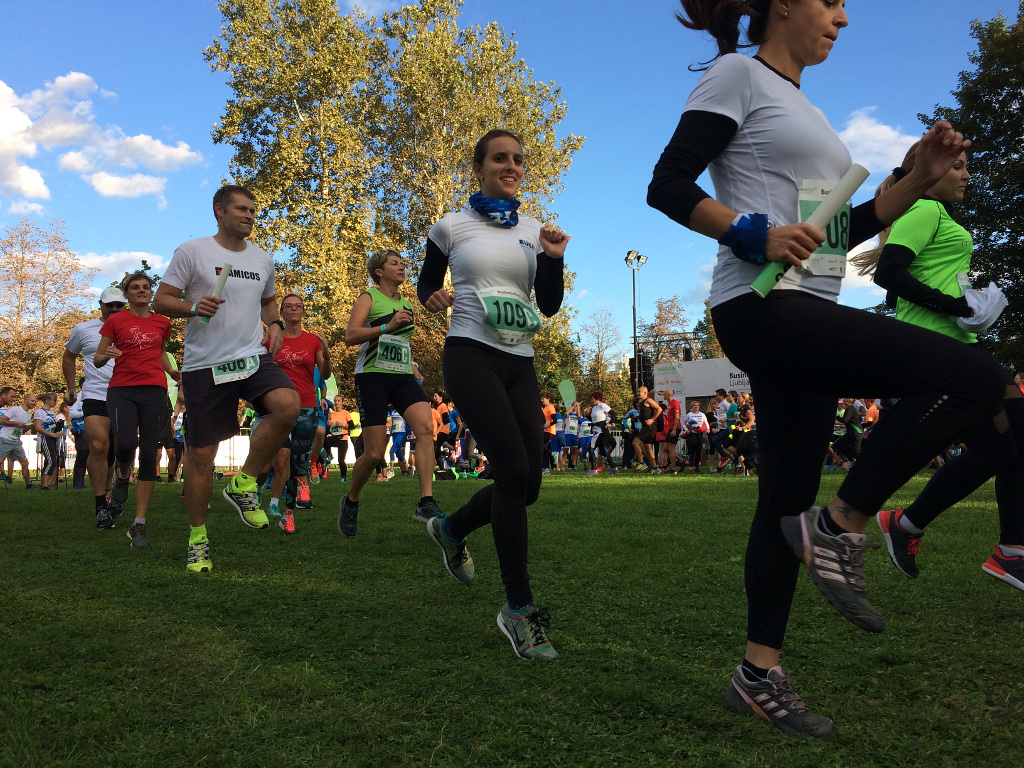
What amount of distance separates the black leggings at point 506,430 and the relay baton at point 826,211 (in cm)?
146

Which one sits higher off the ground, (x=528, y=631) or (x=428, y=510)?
(x=428, y=510)

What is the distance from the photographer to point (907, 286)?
3.38 meters

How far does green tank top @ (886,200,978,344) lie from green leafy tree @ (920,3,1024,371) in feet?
81.3

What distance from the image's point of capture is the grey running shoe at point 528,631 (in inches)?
118

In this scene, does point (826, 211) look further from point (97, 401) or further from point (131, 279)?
point (97, 401)

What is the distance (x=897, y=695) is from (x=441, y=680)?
146 cm

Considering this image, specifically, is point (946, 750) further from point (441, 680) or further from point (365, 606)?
point (365, 606)

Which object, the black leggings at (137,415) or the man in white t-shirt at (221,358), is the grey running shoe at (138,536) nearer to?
the black leggings at (137,415)

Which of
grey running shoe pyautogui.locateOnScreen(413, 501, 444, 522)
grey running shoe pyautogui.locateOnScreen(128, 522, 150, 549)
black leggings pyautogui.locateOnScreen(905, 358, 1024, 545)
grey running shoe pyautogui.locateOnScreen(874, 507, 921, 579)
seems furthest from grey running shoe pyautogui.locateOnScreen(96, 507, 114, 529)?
black leggings pyautogui.locateOnScreen(905, 358, 1024, 545)

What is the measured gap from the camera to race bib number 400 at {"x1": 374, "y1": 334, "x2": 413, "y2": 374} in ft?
20.5

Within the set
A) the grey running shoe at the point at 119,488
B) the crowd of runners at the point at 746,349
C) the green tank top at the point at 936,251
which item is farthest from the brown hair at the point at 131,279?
the green tank top at the point at 936,251

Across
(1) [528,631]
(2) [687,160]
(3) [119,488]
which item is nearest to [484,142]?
(2) [687,160]

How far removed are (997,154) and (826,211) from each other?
28876 millimetres

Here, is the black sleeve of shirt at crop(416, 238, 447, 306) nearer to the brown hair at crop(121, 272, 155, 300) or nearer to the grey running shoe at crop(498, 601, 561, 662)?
the grey running shoe at crop(498, 601, 561, 662)
